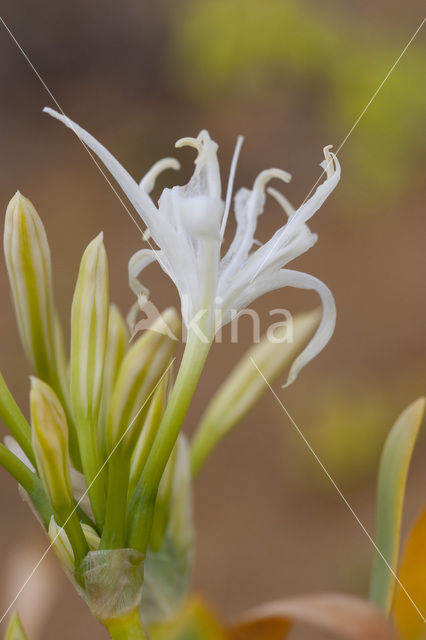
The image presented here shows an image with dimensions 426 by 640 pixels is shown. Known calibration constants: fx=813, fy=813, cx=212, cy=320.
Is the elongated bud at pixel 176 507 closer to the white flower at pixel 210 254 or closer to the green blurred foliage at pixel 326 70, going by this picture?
the white flower at pixel 210 254

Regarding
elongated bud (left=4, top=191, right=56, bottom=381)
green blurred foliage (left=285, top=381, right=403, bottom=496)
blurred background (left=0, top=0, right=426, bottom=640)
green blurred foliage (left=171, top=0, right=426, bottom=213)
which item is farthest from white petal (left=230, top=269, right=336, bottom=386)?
green blurred foliage (left=171, top=0, right=426, bottom=213)

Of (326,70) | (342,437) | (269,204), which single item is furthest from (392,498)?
(326,70)

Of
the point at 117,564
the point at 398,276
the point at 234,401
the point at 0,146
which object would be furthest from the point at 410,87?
the point at 117,564

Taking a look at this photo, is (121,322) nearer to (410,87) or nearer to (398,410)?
(398,410)

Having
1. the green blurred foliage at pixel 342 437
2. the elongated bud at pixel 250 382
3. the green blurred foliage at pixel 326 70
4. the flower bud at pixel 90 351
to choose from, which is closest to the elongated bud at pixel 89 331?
the flower bud at pixel 90 351

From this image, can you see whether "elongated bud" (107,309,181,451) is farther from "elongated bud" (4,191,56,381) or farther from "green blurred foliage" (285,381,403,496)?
"green blurred foliage" (285,381,403,496)

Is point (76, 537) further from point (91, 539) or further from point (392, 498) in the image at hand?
point (392, 498)

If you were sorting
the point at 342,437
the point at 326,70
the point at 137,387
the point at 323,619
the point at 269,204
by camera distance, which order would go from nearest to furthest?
1. the point at 323,619
2. the point at 137,387
3. the point at 342,437
4. the point at 269,204
5. the point at 326,70
